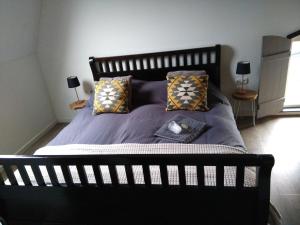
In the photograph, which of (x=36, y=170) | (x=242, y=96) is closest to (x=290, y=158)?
(x=242, y=96)

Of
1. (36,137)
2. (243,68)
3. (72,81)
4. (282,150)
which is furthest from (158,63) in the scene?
(36,137)

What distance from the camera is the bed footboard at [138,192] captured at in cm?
123

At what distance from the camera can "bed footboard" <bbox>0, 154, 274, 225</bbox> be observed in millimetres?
1229

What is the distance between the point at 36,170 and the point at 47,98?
250cm

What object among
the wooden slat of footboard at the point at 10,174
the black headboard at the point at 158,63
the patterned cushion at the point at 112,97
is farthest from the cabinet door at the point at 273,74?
the wooden slat of footboard at the point at 10,174

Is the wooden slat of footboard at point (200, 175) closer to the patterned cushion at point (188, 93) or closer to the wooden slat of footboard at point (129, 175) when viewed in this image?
the wooden slat of footboard at point (129, 175)

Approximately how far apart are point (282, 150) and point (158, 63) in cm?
178

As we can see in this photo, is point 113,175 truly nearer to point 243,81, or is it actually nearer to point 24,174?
point 24,174

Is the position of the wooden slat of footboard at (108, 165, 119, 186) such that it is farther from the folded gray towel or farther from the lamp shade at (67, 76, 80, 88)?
the lamp shade at (67, 76, 80, 88)

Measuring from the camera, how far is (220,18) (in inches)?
109

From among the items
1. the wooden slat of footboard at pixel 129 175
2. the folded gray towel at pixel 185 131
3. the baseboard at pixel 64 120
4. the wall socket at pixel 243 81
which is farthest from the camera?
the baseboard at pixel 64 120

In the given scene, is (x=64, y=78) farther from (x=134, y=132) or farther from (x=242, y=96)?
(x=242, y=96)

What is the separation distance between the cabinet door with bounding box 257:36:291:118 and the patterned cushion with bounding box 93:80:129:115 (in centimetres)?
168

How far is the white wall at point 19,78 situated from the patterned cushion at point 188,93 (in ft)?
6.40
